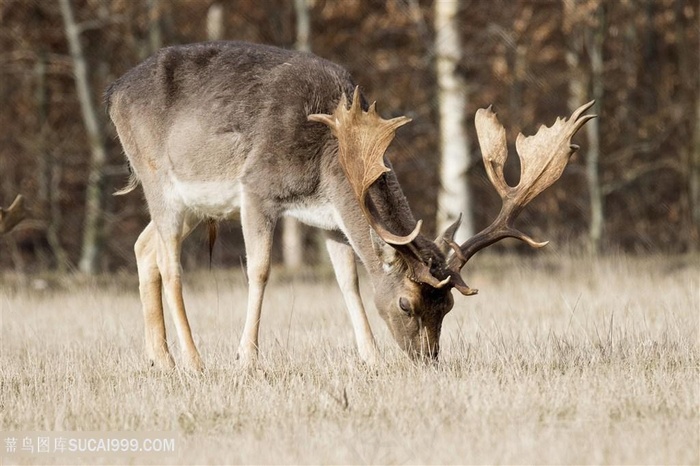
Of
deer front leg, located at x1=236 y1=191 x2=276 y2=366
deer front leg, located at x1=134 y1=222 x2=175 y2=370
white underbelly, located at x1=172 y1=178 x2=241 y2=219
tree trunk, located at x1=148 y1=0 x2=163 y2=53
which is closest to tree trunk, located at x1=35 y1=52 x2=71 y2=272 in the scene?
tree trunk, located at x1=148 y1=0 x2=163 y2=53

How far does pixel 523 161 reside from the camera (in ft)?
25.2

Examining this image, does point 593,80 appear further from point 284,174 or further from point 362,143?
point 362,143

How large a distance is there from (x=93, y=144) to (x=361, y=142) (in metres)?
10.4

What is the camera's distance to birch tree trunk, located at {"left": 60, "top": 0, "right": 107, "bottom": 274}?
1660 centimetres

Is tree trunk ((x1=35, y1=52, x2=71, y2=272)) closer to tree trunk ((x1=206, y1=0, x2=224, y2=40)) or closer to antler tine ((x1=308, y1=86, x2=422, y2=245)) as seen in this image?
tree trunk ((x1=206, y1=0, x2=224, y2=40))

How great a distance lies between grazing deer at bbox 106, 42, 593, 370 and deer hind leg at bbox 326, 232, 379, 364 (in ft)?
0.03

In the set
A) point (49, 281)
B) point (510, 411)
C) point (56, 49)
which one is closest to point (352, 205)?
point (510, 411)

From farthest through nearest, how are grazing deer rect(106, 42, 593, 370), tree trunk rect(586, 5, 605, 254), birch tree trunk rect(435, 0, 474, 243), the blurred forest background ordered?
the blurred forest background → tree trunk rect(586, 5, 605, 254) → birch tree trunk rect(435, 0, 474, 243) → grazing deer rect(106, 42, 593, 370)

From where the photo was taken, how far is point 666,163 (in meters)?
20.4

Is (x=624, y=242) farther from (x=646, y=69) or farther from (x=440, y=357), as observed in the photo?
(x=440, y=357)

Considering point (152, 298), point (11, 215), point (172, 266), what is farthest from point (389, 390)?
point (11, 215)

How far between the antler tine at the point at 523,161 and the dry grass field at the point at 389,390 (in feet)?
2.64

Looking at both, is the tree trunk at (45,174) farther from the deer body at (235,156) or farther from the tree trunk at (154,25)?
the deer body at (235,156)

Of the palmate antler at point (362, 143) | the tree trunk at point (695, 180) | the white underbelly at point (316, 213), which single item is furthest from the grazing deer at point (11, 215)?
the tree trunk at point (695, 180)
